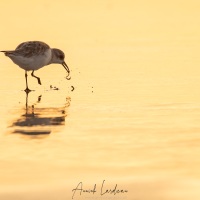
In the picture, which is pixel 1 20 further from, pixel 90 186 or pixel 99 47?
pixel 90 186

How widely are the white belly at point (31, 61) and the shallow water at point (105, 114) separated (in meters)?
0.43

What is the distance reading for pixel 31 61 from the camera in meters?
19.5

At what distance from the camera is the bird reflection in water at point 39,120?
13156 mm

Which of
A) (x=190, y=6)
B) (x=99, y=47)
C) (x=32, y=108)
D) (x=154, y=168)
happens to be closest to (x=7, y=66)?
(x=99, y=47)

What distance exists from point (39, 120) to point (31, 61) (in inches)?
213

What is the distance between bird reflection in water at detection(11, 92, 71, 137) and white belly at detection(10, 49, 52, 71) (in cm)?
324

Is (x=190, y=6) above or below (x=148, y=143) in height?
above

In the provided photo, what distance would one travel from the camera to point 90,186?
31.7ft

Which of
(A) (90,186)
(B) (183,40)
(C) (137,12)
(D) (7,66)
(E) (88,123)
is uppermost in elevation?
(C) (137,12)

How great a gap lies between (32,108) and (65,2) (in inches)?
835

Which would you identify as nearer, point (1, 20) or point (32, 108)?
point (32, 108)
